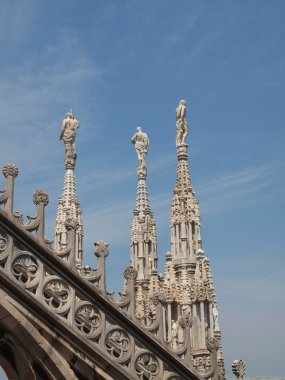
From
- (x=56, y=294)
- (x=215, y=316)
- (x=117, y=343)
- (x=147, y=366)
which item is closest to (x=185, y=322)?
(x=147, y=366)

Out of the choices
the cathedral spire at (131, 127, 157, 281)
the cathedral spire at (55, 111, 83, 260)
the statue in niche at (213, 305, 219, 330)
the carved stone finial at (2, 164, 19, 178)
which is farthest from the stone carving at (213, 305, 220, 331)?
the carved stone finial at (2, 164, 19, 178)

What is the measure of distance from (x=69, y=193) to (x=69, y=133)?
2.92m

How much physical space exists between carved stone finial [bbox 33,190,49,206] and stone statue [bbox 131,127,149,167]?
20.8 m

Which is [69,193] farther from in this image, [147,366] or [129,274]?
[147,366]

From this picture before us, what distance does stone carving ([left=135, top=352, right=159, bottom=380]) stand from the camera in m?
9.03

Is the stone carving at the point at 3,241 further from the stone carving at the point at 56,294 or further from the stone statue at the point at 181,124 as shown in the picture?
the stone statue at the point at 181,124

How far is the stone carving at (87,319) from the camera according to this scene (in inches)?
347

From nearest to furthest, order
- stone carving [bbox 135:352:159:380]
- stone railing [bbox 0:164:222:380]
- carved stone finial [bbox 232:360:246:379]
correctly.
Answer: stone railing [bbox 0:164:222:380], stone carving [bbox 135:352:159:380], carved stone finial [bbox 232:360:246:379]

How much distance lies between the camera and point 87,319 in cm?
895

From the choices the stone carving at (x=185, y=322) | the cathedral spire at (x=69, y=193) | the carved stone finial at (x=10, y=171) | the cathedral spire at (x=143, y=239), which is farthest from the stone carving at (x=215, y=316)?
the carved stone finial at (x=10, y=171)

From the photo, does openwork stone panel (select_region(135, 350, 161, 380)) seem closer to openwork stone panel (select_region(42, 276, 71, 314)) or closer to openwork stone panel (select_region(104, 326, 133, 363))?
openwork stone panel (select_region(104, 326, 133, 363))

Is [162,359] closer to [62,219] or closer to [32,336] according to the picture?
[32,336]

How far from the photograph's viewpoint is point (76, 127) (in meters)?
30.1

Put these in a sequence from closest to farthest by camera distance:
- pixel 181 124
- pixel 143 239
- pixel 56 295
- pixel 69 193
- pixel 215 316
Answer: pixel 56 295 → pixel 215 316 → pixel 181 124 → pixel 143 239 → pixel 69 193
